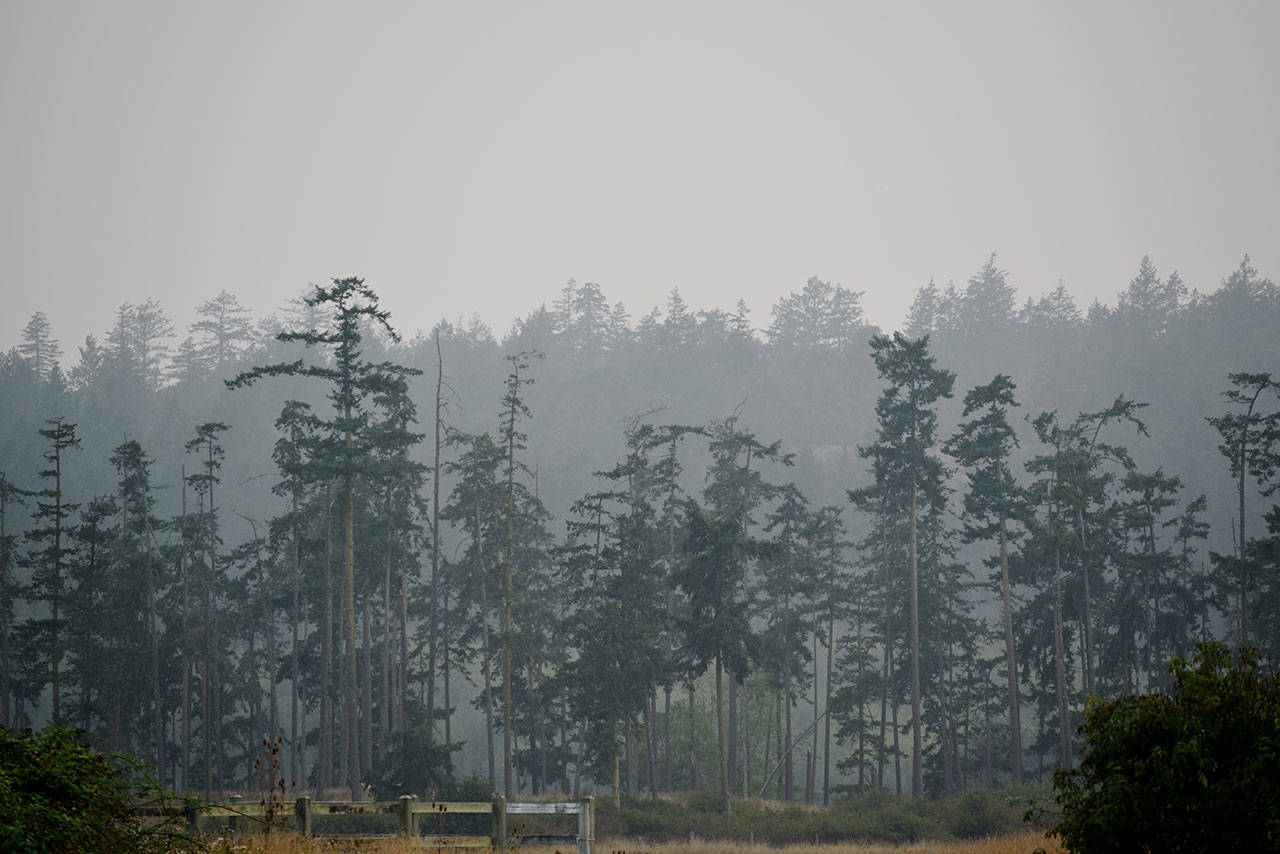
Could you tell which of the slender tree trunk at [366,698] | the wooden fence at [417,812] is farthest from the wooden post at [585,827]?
the slender tree trunk at [366,698]

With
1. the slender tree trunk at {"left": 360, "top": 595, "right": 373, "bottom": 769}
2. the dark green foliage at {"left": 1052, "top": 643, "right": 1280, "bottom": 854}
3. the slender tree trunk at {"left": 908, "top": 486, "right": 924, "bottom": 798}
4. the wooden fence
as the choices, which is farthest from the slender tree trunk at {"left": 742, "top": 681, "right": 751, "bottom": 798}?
the dark green foliage at {"left": 1052, "top": 643, "right": 1280, "bottom": 854}

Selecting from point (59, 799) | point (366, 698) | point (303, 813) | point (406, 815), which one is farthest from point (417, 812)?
point (366, 698)

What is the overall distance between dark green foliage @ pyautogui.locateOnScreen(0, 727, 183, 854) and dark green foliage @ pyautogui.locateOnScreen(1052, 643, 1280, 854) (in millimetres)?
8777

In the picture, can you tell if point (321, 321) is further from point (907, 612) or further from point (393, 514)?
point (907, 612)

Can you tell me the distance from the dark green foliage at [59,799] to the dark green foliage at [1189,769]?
878 centimetres

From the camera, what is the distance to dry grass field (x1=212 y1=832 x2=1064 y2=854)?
33.5ft

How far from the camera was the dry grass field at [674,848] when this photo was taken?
1022 cm

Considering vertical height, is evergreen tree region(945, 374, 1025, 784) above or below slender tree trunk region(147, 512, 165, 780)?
above

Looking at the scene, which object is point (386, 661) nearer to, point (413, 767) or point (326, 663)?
point (326, 663)

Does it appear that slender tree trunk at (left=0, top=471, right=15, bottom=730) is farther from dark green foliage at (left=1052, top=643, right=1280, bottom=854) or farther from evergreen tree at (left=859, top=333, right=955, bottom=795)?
dark green foliage at (left=1052, top=643, right=1280, bottom=854)

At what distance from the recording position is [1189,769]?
8.52m

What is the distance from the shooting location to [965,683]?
172 ft

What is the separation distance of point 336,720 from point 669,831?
101 ft

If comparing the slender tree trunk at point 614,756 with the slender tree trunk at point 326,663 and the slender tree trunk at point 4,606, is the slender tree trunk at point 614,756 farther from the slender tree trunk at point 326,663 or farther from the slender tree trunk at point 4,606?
the slender tree trunk at point 4,606
